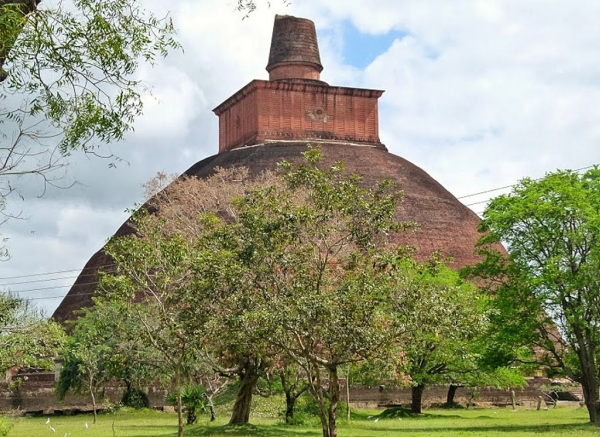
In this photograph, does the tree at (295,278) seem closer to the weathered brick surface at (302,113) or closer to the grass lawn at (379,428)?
the grass lawn at (379,428)

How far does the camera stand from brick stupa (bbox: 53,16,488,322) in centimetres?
4941

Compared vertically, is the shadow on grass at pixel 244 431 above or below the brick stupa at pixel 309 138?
below

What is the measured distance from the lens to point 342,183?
63.6 feet

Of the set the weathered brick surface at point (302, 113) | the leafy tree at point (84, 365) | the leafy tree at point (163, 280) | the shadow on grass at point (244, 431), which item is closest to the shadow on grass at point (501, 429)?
the shadow on grass at point (244, 431)

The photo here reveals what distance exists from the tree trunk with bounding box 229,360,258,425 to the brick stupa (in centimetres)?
2101

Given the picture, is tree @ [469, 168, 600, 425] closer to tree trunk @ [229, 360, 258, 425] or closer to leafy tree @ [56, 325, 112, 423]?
tree trunk @ [229, 360, 258, 425]

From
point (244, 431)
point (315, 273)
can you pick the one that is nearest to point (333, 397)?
point (315, 273)

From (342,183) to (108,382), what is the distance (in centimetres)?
2795

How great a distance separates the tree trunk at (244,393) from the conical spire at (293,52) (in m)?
31.6

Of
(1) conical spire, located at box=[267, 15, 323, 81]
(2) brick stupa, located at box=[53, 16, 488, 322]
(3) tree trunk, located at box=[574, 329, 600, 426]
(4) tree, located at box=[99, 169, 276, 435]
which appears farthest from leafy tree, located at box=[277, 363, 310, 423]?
(1) conical spire, located at box=[267, 15, 323, 81]

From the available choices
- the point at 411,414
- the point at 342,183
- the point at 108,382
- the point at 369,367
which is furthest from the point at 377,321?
the point at 108,382

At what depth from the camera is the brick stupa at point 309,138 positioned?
162 feet

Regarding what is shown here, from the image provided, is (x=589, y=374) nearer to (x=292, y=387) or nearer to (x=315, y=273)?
(x=292, y=387)

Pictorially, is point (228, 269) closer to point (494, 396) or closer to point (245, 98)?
point (494, 396)
